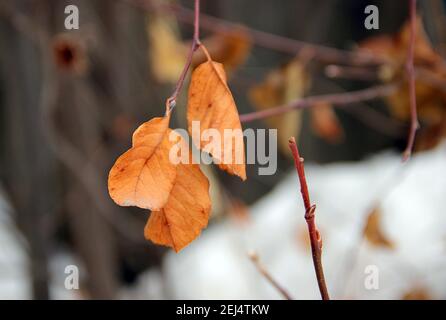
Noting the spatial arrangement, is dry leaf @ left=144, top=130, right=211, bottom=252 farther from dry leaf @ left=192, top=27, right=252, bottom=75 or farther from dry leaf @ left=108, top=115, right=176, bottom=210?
dry leaf @ left=192, top=27, right=252, bottom=75

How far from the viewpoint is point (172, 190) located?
0.41 meters

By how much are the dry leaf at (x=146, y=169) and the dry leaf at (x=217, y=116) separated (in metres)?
0.03

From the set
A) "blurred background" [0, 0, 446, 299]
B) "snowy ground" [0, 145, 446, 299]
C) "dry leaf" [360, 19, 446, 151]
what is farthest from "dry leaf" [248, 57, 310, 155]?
"snowy ground" [0, 145, 446, 299]

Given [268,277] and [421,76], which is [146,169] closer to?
[268,277]

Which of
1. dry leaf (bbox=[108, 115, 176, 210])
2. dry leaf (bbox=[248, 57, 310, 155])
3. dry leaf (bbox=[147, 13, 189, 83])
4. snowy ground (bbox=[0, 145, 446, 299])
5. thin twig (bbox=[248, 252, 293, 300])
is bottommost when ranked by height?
snowy ground (bbox=[0, 145, 446, 299])

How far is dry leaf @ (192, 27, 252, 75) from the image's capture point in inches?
38.3

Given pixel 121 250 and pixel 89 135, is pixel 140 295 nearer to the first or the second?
pixel 121 250

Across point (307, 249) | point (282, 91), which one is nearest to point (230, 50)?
point (282, 91)

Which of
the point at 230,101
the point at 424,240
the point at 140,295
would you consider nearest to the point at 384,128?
the point at 424,240

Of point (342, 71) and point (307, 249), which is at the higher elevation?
point (342, 71)

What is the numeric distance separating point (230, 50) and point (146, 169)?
613 mm

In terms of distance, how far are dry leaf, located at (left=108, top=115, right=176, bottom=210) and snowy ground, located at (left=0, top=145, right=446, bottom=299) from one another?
45.0 inches

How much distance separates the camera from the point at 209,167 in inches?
56.9

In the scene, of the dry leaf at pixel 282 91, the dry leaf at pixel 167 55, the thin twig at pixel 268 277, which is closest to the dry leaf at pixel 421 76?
the dry leaf at pixel 282 91
